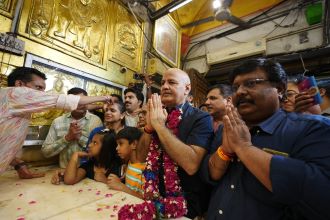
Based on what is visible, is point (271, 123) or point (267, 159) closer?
point (267, 159)

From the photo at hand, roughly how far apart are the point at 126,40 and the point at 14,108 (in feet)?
10.8

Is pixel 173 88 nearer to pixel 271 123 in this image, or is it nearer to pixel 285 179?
pixel 271 123

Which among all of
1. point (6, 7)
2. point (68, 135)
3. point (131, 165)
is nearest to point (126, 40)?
point (6, 7)

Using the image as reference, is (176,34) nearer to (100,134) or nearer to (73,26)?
(73,26)

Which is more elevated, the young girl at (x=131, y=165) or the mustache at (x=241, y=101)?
the mustache at (x=241, y=101)

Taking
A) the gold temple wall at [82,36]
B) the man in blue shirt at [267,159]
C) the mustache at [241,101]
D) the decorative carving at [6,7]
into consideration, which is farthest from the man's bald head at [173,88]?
the decorative carving at [6,7]

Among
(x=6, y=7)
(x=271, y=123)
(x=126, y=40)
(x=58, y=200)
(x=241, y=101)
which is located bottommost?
(x=58, y=200)

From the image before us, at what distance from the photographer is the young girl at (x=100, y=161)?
2.02 meters

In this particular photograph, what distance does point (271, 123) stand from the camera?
1.06 meters

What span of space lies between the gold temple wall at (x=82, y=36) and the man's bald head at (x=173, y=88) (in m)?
2.30

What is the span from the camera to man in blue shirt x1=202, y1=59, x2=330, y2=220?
0.78 metres

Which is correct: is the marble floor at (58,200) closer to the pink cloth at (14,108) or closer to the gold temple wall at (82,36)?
the pink cloth at (14,108)

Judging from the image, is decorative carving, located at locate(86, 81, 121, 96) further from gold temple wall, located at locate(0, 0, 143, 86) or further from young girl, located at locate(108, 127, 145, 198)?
young girl, located at locate(108, 127, 145, 198)

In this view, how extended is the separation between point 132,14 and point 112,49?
1.20 meters
